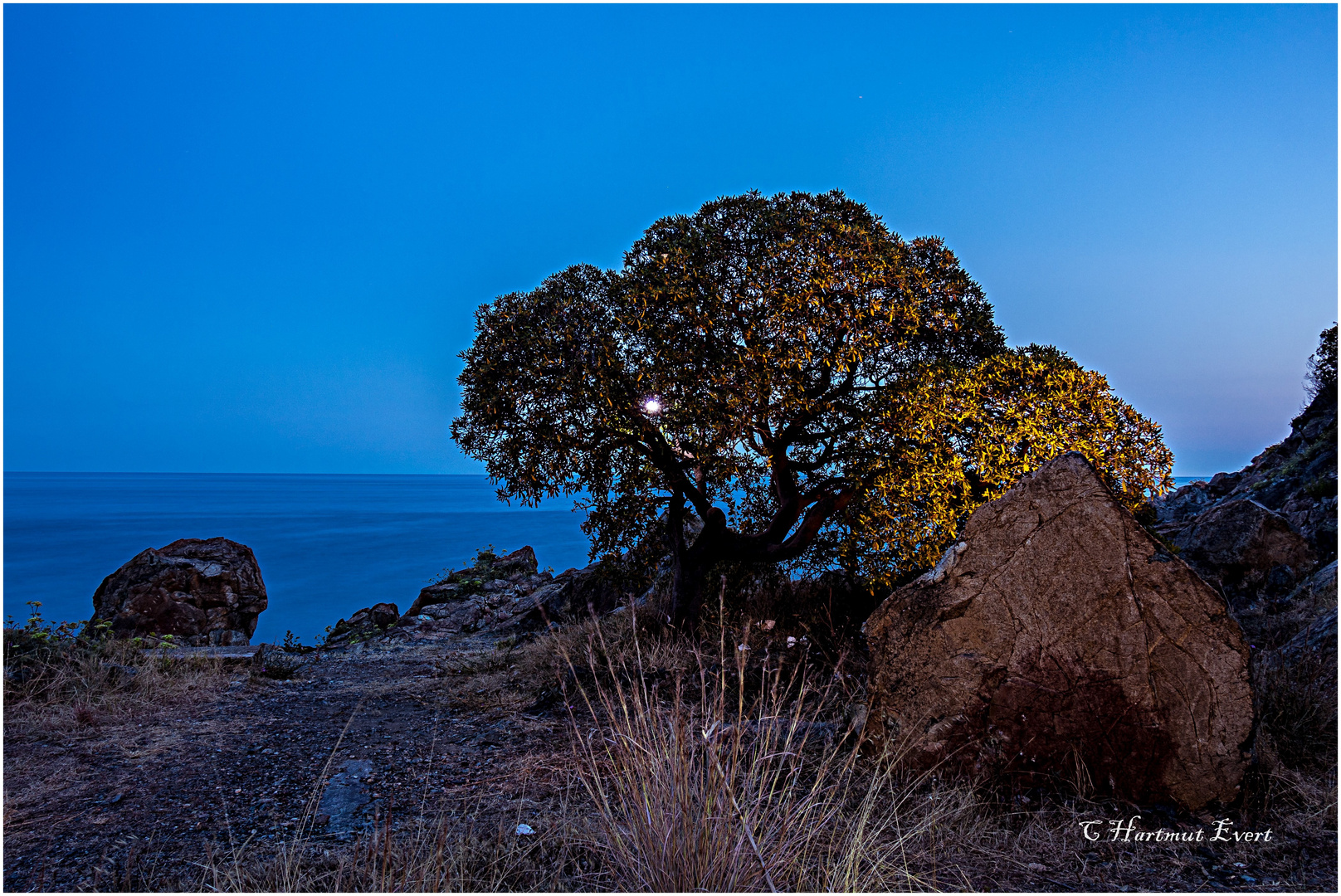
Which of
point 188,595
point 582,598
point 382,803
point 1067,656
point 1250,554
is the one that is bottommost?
point 382,803

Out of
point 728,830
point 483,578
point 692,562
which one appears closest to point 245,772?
point 728,830

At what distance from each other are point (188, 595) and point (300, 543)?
39313 millimetres

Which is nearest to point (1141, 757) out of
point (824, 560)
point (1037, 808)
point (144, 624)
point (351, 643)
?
point (1037, 808)

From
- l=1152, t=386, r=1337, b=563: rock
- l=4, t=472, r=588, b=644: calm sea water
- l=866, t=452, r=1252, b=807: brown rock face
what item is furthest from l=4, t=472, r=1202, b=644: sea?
l=1152, t=386, r=1337, b=563: rock

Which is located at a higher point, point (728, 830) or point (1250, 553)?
point (1250, 553)

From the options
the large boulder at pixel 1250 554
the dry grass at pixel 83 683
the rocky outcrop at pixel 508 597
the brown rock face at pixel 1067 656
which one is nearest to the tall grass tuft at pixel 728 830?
the brown rock face at pixel 1067 656

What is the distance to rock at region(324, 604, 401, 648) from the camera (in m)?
15.7

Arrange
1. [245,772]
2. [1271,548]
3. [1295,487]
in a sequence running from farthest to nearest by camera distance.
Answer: [1295,487] → [1271,548] → [245,772]

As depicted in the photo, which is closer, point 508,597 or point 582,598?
point 582,598

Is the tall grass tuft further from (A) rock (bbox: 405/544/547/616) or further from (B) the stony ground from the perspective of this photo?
(A) rock (bbox: 405/544/547/616)

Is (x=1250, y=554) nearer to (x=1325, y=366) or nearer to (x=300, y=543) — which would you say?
(x=1325, y=366)

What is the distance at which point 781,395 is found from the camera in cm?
871

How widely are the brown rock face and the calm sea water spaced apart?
1162 cm

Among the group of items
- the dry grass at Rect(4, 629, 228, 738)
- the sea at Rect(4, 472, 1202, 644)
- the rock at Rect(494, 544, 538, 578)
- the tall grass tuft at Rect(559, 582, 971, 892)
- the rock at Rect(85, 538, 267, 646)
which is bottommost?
the tall grass tuft at Rect(559, 582, 971, 892)
